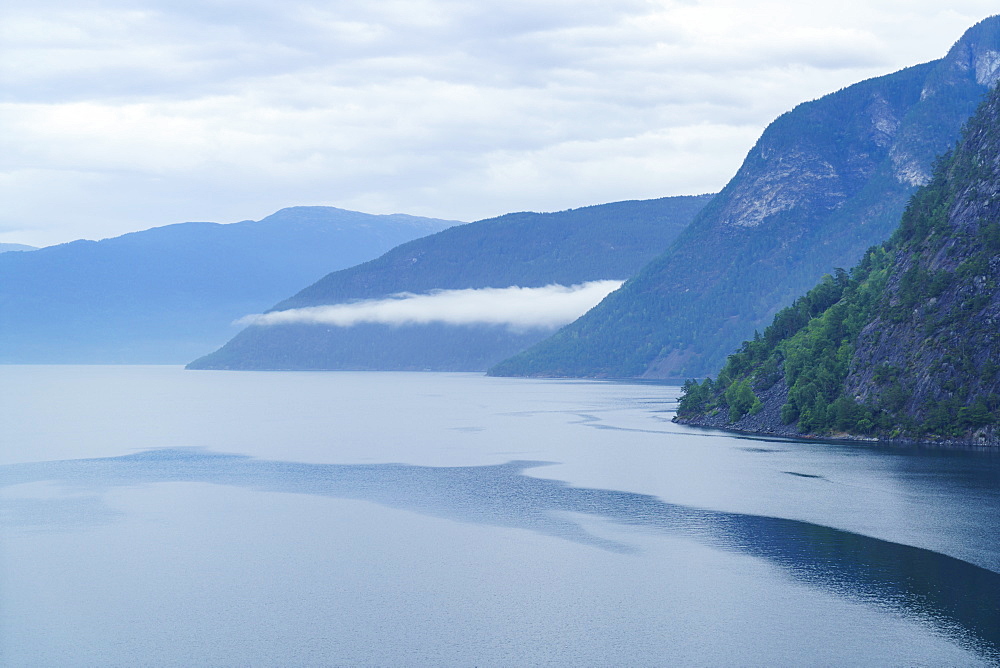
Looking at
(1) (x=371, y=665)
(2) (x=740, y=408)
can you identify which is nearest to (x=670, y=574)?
(1) (x=371, y=665)

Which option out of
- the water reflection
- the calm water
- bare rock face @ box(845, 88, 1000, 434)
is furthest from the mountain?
the water reflection

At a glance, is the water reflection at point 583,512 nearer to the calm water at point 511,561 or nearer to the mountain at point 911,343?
the calm water at point 511,561

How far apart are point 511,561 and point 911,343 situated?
269 feet

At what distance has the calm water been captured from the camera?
50.3m

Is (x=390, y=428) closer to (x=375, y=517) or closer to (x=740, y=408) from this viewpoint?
(x=740, y=408)

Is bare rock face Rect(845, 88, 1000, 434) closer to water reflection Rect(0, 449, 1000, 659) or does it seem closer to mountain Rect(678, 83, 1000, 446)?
mountain Rect(678, 83, 1000, 446)

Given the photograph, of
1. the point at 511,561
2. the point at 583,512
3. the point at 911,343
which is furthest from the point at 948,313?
the point at 511,561

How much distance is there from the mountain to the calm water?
9617mm

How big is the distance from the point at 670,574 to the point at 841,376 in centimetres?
8517

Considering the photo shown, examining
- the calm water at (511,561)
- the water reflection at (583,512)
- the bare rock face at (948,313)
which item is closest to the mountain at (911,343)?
the bare rock face at (948,313)

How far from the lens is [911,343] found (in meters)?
132

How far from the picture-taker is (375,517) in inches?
3300

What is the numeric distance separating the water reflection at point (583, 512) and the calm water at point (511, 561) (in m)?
0.29

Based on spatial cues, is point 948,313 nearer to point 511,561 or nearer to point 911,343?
point 911,343
